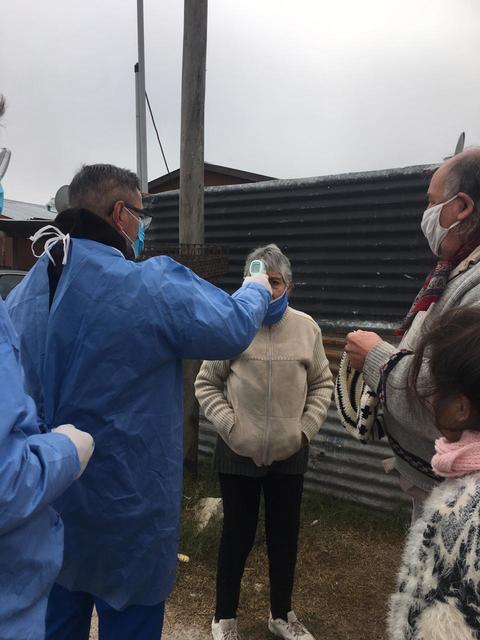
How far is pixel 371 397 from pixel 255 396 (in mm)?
758

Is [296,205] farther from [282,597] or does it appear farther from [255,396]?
[282,597]

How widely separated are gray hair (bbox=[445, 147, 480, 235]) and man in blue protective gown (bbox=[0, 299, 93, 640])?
55.2 inches

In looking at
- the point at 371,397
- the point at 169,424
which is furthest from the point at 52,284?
the point at 371,397

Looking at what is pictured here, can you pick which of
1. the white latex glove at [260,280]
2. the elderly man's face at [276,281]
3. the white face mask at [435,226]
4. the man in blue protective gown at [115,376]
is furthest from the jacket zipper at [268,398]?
the white face mask at [435,226]

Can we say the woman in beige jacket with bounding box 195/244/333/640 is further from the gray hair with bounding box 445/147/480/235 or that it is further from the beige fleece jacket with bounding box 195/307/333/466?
the gray hair with bounding box 445/147/480/235

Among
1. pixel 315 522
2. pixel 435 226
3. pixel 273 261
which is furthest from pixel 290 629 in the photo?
pixel 435 226

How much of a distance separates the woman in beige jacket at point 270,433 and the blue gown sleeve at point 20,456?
1.38 m

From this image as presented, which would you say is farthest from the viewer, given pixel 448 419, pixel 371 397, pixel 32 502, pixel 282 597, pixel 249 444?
pixel 282 597

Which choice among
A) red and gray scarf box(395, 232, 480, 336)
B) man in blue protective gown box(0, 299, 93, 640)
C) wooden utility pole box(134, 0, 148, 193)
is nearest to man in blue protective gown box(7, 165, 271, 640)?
man in blue protective gown box(0, 299, 93, 640)

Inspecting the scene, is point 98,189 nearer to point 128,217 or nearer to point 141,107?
point 128,217

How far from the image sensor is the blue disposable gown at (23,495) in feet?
3.37

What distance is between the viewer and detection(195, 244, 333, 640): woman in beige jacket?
8.16 ft

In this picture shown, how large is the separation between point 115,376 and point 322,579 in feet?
7.42

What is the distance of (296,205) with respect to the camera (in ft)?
13.1
